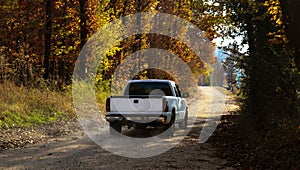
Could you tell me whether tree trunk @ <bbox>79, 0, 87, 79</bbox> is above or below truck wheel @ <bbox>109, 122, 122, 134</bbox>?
above

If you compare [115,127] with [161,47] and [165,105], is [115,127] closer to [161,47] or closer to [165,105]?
[165,105]

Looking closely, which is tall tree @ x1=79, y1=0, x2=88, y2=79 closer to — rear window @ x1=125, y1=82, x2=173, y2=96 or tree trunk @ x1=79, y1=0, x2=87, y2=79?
tree trunk @ x1=79, y1=0, x2=87, y2=79

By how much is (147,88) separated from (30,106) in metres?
5.13

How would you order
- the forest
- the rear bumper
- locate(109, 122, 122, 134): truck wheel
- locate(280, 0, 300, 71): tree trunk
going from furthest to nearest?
locate(109, 122, 122, 134): truck wheel
the rear bumper
the forest
locate(280, 0, 300, 71): tree trunk

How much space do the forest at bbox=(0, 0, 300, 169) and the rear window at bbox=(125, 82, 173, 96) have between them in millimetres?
2979

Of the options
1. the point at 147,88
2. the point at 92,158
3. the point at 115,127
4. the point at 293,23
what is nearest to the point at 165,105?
the point at 115,127

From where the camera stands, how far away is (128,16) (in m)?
33.6

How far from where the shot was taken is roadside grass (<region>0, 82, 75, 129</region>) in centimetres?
1398

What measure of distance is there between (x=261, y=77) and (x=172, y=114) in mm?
3555

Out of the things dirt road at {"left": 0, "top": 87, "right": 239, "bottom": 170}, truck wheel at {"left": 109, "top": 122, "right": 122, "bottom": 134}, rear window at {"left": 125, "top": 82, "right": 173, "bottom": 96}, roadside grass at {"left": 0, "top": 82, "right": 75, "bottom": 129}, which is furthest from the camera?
rear window at {"left": 125, "top": 82, "right": 173, "bottom": 96}

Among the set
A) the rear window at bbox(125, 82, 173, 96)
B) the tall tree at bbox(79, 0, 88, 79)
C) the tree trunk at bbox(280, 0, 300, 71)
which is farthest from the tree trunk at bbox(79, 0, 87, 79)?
the tree trunk at bbox(280, 0, 300, 71)

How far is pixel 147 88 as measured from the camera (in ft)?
48.6

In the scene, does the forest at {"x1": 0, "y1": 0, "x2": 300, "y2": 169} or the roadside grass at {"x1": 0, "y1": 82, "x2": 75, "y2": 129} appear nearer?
the forest at {"x1": 0, "y1": 0, "x2": 300, "y2": 169}

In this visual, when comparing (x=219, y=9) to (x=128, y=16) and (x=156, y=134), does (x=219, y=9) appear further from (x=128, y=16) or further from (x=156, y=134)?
(x=128, y=16)
